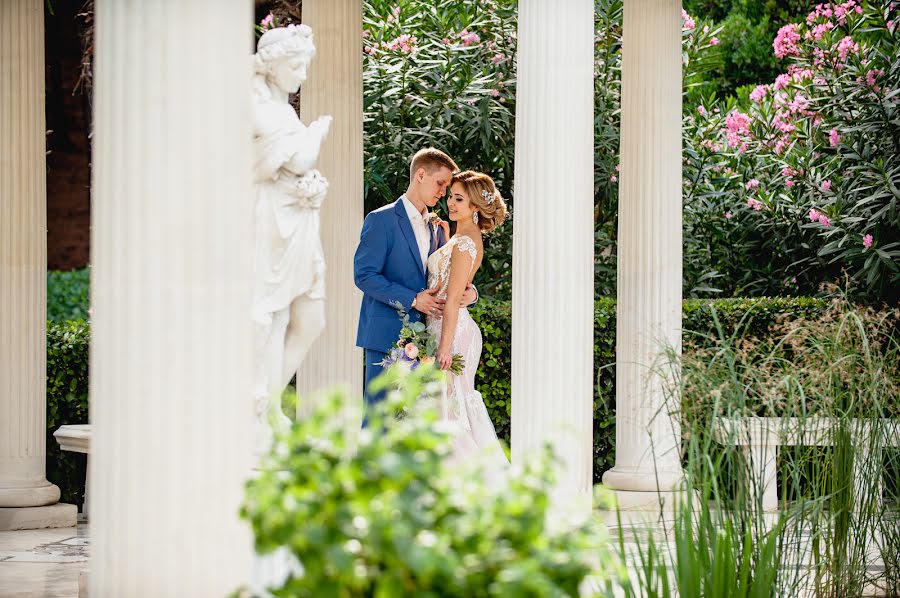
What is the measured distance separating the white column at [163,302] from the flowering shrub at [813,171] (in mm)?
15576

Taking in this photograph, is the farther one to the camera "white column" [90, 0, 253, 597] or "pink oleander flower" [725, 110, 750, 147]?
"pink oleander flower" [725, 110, 750, 147]

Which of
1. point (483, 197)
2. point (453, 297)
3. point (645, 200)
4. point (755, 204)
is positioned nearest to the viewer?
point (453, 297)

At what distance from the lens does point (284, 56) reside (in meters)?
10.2

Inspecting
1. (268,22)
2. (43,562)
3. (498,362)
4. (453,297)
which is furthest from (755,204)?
(43,562)

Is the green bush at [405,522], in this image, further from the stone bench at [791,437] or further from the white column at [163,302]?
the stone bench at [791,437]

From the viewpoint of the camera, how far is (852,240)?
22094 millimetres

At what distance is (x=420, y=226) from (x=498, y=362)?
6.56 metres

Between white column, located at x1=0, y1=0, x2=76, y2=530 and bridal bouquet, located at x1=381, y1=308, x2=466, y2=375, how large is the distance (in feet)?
18.7

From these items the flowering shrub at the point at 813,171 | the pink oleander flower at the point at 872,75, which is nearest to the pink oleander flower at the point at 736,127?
the flowering shrub at the point at 813,171

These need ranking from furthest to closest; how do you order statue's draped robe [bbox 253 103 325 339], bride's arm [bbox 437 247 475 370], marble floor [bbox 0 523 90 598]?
bride's arm [bbox 437 247 475 370] → marble floor [bbox 0 523 90 598] → statue's draped robe [bbox 253 103 325 339]

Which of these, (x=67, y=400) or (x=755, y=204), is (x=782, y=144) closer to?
(x=755, y=204)

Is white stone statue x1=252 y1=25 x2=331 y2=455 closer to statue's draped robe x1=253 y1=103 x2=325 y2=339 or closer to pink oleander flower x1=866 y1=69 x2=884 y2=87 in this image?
statue's draped robe x1=253 y1=103 x2=325 y2=339

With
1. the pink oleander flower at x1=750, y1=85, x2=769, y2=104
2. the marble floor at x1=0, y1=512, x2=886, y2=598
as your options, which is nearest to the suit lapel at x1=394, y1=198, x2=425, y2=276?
the marble floor at x1=0, y1=512, x2=886, y2=598

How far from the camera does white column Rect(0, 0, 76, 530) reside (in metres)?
17.1
